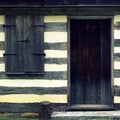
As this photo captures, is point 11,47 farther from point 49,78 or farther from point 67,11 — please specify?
point 67,11

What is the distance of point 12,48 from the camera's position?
45.4 ft

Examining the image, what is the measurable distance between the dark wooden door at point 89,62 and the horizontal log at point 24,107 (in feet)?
1.56

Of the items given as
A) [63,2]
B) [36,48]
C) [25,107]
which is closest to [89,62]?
[36,48]

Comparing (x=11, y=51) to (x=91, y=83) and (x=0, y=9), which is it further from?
(x=91, y=83)

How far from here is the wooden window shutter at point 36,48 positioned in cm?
1383

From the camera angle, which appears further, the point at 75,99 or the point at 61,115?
the point at 75,99

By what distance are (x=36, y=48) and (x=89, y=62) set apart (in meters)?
1.62

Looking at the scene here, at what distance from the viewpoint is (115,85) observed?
1393 cm

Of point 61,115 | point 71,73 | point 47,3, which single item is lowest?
point 61,115

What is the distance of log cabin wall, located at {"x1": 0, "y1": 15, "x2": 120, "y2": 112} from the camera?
13.9 meters

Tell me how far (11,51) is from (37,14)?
48.7 inches

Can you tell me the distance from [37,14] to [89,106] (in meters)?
2.94

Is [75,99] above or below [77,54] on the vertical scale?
below

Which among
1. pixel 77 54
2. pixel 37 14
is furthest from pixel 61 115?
pixel 37 14
